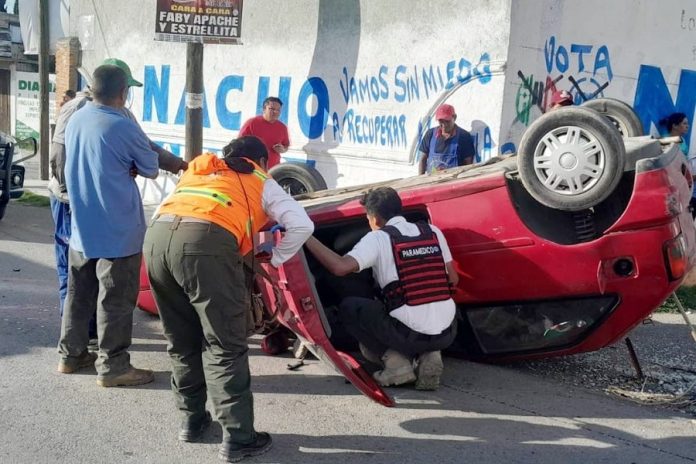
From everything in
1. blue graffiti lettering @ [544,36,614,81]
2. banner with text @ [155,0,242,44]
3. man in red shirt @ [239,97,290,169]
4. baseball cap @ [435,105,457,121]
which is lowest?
man in red shirt @ [239,97,290,169]

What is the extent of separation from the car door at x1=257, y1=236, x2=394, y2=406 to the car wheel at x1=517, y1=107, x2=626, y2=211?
54.8 inches

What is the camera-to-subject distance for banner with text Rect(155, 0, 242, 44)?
988 centimetres

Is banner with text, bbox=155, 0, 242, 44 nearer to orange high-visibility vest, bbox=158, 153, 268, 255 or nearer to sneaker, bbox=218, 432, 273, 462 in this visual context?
orange high-visibility vest, bbox=158, 153, 268, 255

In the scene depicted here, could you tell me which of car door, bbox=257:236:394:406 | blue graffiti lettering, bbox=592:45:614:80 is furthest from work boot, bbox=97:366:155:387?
blue graffiti lettering, bbox=592:45:614:80

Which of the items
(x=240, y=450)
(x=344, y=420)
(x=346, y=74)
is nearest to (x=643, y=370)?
(x=344, y=420)

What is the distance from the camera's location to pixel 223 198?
11.8ft

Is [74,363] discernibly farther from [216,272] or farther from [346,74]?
[346,74]

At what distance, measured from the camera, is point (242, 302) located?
11.9 feet

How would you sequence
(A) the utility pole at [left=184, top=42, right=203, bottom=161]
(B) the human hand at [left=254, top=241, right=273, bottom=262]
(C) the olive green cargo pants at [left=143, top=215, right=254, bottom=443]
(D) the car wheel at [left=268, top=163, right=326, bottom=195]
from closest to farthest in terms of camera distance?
1. (C) the olive green cargo pants at [left=143, top=215, right=254, bottom=443]
2. (B) the human hand at [left=254, top=241, right=273, bottom=262]
3. (D) the car wheel at [left=268, top=163, right=326, bottom=195]
4. (A) the utility pole at [left=184, top=42, right=203, bottom=161]

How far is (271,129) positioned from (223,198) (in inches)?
196

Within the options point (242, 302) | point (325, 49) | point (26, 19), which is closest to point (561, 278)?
point (242, 302)

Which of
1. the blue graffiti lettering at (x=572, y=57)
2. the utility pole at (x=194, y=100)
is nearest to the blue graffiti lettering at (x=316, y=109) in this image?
the utility pole at (x=194, y=100)

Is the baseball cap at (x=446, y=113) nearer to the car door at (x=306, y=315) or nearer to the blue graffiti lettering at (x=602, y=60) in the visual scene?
the blue graffiti lettering at (x=602, y=60)

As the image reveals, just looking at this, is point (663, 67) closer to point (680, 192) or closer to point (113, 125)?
point (680, 192)
